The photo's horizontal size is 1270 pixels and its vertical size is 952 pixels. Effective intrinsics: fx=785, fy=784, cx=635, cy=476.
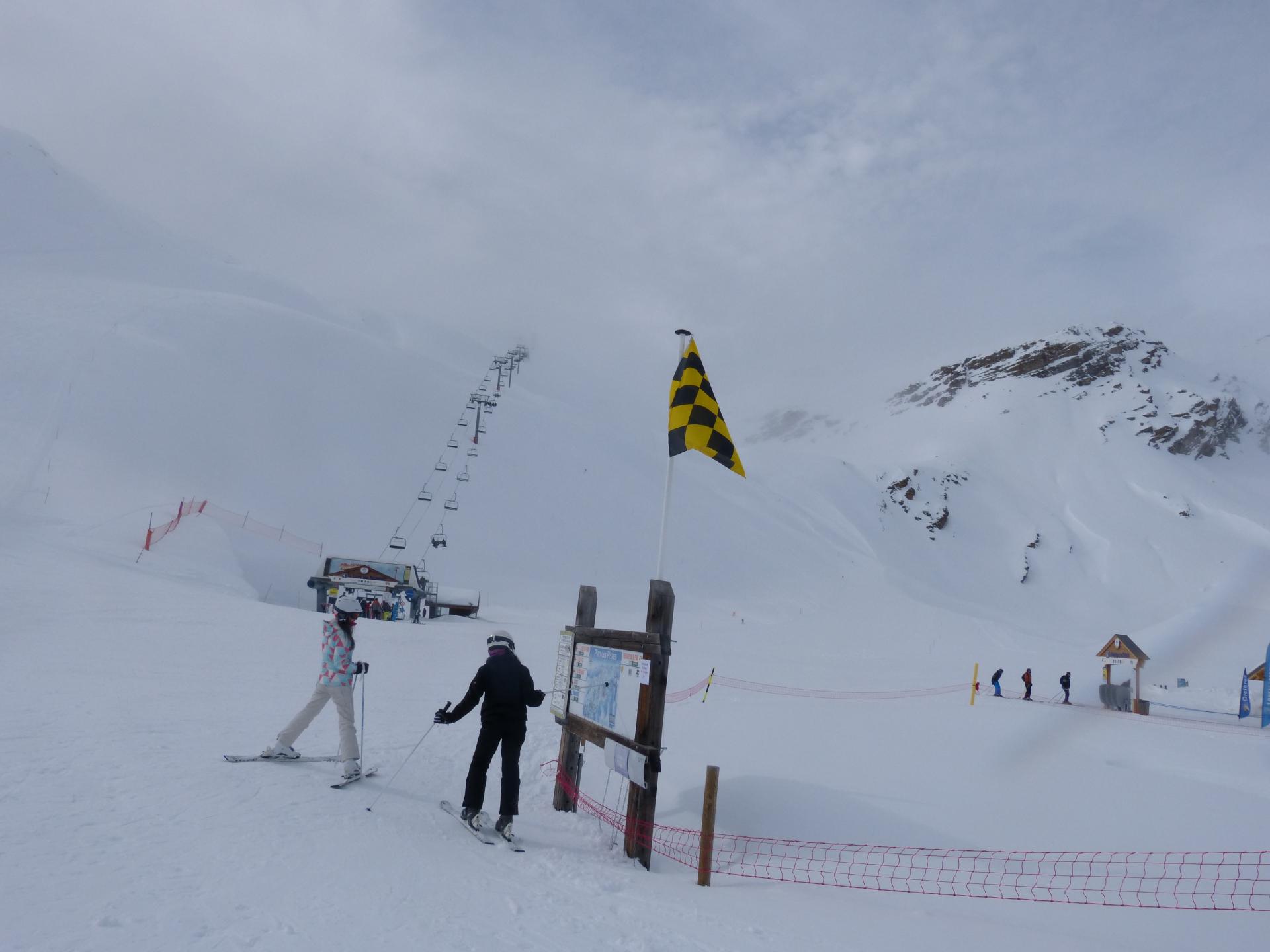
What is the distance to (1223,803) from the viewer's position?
38.4 feet

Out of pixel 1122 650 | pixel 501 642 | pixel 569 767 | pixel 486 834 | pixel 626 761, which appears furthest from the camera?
pixel 1122 650

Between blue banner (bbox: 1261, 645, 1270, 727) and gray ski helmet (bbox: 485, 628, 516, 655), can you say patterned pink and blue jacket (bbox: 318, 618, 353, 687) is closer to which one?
gray ski helmet (bbox: 485, 628, 516, 655)

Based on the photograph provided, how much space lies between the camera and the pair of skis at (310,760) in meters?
7.59

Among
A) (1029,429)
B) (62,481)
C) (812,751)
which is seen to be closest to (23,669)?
(812,751)

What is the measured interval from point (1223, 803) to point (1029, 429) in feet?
315

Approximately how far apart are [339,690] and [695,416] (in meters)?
5.04

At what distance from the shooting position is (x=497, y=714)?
7434mm

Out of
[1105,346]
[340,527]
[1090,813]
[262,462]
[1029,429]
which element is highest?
[1105,346]

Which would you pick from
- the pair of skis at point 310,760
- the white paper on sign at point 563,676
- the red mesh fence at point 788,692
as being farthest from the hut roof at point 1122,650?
the pair of skis at point 310,760

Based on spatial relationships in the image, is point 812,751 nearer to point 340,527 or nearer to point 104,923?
point 104,923

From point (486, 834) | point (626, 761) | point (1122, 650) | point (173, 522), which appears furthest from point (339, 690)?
point (1122, 650)

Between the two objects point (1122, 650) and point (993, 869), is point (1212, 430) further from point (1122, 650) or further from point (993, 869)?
point (993, 869)

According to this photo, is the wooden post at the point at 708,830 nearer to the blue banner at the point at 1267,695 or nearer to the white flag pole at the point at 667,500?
the white flag pole at the point at 667,500

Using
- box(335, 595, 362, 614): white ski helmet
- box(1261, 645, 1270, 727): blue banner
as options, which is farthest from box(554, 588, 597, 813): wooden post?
box(1261, 645, 1270, 727): blue banner
